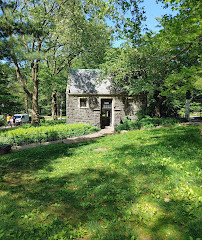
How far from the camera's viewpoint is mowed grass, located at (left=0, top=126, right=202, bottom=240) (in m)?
3.13

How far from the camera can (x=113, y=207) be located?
12.6 ft

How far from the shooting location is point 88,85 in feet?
70.1

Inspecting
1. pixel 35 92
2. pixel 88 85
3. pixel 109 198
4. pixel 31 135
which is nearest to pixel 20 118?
pixel 35 92

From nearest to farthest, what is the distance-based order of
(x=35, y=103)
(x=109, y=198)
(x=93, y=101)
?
(x=109, y=198), (x=35, y=103), (x=93, y=101)

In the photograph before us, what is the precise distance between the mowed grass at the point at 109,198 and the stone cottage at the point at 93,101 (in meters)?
13.6

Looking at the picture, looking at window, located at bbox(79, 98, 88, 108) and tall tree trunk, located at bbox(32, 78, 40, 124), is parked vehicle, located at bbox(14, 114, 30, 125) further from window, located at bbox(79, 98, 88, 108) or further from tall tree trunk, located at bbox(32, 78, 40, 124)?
window, located at bbox(79, 98, 88, 108)

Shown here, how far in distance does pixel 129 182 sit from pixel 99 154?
3.42m

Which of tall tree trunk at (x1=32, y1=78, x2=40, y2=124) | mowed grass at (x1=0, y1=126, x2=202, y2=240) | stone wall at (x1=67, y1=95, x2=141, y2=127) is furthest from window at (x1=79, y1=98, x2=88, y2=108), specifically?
mowed grass at (x1=0, y1=126, x2=202, y2=240)

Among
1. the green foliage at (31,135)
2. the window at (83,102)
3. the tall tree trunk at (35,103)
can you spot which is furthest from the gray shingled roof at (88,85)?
the green foliage at (31,135)

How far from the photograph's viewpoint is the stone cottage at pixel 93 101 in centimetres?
2061

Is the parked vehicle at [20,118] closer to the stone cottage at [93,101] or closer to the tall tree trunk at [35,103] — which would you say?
the tall tree trunk at [35,103]

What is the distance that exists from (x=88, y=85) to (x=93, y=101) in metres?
2.42

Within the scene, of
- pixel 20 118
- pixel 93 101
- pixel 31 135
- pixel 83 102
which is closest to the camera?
pixel 31 135

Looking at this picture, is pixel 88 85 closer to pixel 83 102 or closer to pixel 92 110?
pixel 83 102
